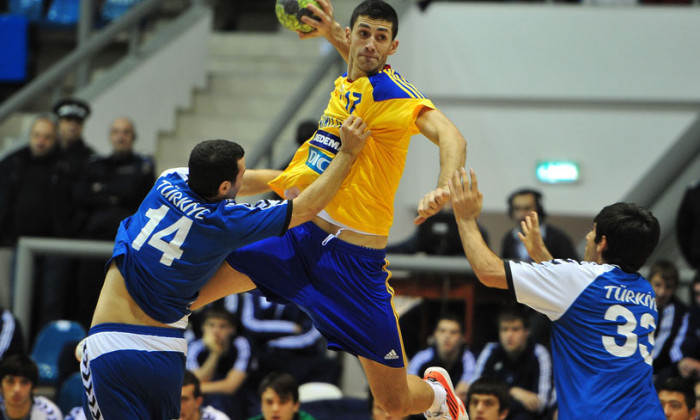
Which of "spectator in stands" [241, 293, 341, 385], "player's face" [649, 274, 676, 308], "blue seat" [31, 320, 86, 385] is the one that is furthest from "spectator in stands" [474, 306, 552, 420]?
"blue seat" [31, 320, 86, 385]

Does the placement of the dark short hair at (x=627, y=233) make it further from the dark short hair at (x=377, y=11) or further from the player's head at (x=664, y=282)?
the player's head at (x=664, y=282)

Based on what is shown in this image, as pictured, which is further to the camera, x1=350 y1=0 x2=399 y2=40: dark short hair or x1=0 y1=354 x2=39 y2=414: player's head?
x1=0 y1=354 x2=39 y2=414: player's head

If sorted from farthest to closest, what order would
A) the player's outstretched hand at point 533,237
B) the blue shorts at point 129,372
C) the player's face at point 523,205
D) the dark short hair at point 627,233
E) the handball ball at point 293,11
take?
1. the player's face at point 523,205
2. the handball ball at point 293,11
3. the player's outstretched hand at point 533,237
4. the blue shorts at point 129,372
5. the dark short hair at point 627,233

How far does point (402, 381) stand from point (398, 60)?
222 inches

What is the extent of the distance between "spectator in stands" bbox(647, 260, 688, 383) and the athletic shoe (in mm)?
2252

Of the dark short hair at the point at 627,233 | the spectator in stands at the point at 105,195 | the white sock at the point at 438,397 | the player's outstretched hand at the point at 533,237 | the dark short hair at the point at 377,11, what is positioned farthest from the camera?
the spectator in stands at the point at 105,195

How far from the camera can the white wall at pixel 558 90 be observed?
10633 mm

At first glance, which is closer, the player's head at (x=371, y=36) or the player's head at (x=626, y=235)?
the player's head at (x=626, y=235)

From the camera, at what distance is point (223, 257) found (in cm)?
533

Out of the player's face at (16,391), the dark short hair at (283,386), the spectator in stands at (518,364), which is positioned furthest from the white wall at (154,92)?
the spectator in stands at (518,364)

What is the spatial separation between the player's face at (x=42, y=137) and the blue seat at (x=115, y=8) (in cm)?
320

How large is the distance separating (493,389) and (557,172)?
156 inches

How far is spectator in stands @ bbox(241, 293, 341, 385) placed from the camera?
8703mm

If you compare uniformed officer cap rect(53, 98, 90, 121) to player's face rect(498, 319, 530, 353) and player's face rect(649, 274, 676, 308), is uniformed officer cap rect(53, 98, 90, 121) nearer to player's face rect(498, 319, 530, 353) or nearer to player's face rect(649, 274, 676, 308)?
player's face rect(498, 319, 530, 353)
